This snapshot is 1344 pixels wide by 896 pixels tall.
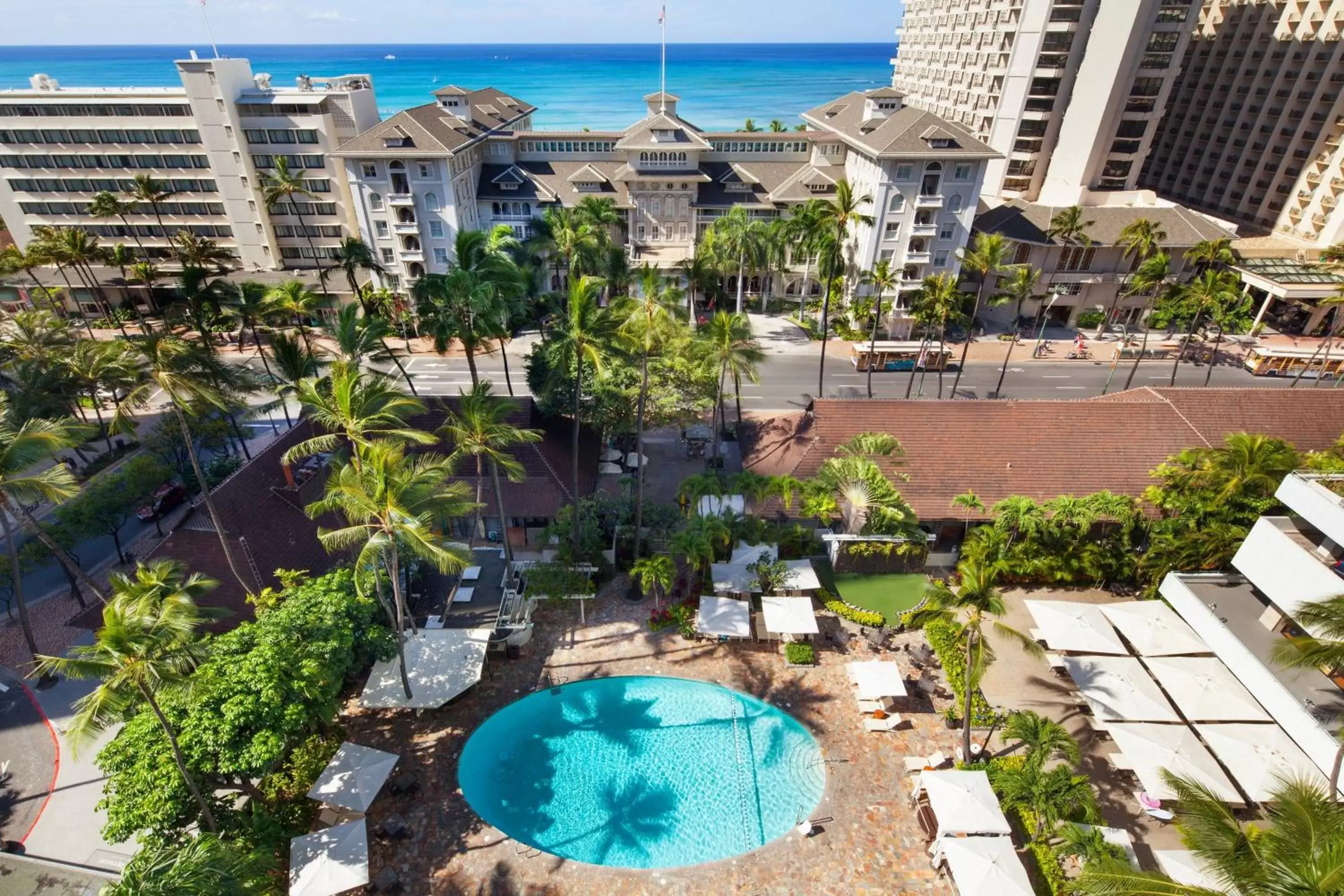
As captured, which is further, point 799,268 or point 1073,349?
point 799,268

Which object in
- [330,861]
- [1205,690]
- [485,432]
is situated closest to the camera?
[330,861]

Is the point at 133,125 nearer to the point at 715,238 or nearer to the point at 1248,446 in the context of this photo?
the point at 715,238

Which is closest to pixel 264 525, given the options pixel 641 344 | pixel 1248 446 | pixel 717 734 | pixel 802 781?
pixel 641 344

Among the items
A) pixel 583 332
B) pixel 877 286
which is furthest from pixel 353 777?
pixel 877 286

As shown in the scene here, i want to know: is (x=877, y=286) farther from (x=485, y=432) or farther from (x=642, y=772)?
(x=642, y=772)

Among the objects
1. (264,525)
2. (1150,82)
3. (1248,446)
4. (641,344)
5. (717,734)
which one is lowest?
(717,734)

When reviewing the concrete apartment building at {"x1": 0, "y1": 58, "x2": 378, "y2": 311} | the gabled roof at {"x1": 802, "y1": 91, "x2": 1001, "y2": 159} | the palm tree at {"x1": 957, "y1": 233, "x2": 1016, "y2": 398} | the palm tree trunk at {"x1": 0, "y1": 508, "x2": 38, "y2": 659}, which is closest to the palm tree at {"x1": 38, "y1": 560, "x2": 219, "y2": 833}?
the palm tree trunk at {"x1": 0, "y1": 508, "x2": 38, "y2": 659}
